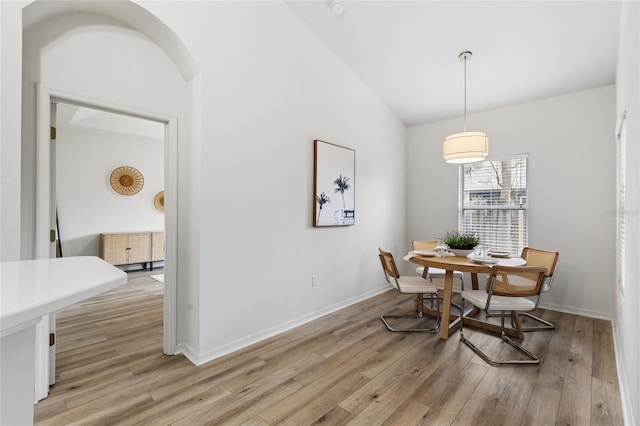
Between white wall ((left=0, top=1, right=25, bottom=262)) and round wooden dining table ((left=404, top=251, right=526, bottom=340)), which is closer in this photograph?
white wall ((left=0, top=1, right=25, bottom=262))

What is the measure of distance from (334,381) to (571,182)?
145 inches

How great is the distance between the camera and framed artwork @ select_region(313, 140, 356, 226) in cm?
339

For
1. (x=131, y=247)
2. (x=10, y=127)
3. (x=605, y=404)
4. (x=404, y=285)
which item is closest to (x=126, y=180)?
(x=131, y=247)

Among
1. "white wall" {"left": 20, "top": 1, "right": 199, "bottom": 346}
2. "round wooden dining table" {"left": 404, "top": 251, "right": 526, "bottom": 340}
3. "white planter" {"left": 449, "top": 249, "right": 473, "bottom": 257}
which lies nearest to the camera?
"white wall" {"left": 20, "top": 1, "right": 199, "bottom": 346}

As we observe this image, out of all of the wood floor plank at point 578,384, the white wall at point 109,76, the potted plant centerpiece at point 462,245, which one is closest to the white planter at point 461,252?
the potted plant centerpiece at point 462,245

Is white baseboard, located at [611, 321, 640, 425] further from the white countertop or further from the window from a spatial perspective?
the white countertop

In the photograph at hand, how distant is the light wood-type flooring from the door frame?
0.84 ft

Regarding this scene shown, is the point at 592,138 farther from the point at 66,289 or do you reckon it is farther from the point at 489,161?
the point at 66,289

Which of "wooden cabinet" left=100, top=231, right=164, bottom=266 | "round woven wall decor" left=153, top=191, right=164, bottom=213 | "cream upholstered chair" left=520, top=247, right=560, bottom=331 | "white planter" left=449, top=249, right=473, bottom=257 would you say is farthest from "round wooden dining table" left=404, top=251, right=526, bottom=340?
"round woven wall decor" left=153, top=191, right=164, bottom=213

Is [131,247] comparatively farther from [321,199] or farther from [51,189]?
[321,199]

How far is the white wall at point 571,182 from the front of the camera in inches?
133

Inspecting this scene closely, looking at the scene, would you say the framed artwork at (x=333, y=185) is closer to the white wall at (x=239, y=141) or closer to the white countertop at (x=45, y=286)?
the white wall at (x=239, y=141)

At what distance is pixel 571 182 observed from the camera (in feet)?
11.8

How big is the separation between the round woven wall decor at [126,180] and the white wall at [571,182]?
654cm
